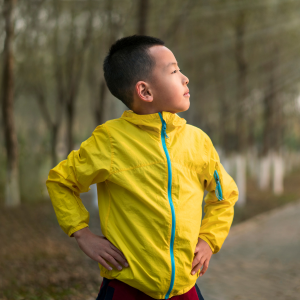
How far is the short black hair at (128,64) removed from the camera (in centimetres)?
149

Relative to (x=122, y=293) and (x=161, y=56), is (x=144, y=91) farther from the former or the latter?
(x=122, y=293)

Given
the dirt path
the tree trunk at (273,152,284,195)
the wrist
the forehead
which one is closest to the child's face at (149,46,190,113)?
the forehead

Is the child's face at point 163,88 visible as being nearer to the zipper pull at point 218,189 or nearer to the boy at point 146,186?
the boy at point 146,186

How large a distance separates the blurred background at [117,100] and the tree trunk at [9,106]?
1.1 inches

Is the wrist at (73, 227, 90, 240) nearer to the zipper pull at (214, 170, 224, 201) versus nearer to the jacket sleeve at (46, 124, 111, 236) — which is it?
the jacket sleeve at (46, 124, 111, 236)

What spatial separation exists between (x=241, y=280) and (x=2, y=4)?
8.68 m

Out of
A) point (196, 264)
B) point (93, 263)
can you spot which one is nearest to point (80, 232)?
point (196, 264)

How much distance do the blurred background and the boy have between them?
10.6 feet

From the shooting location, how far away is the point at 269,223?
944cm

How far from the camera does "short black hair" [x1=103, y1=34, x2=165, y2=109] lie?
1489mm

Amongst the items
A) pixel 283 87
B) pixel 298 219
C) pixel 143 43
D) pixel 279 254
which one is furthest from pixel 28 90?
pixel 143 43

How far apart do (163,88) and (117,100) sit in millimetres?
8228

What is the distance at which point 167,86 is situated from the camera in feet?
4.79

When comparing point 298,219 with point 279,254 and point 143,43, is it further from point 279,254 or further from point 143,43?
point 143,43
